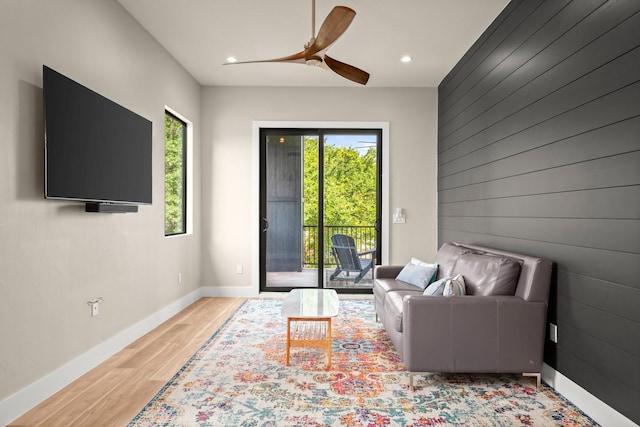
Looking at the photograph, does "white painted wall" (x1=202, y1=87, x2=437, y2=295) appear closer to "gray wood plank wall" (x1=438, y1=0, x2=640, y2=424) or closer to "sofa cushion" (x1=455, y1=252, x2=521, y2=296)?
"gray wood plank wall" (x1=438, y1=0, x2=640, y2=424)

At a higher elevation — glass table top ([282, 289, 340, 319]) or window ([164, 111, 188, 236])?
window ([164, 111, 188, 236])

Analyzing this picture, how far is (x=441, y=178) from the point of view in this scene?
531 centimetres

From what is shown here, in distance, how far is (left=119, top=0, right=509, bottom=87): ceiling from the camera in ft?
11.1

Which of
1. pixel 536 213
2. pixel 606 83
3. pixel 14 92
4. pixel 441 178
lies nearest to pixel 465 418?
pixel 536 213

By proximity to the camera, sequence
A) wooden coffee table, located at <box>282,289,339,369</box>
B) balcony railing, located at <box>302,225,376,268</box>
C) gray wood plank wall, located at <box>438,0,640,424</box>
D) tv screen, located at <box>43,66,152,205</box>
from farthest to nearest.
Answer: balcony railing, located at <box>302,225,376,268</box> < wooden coffee table, located at <box>282,289,339,369</box> < tv screen, located at <box>43,66,152,205</box> < gray wood plank wall, located at <box>438,0,640,424</box>

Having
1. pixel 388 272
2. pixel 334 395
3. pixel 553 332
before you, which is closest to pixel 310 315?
pixel 334 395

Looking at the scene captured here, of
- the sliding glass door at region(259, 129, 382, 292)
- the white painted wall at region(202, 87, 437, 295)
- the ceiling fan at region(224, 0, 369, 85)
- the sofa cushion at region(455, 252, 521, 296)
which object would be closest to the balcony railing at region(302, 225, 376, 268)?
the sliding glass door at region(259, 129, 382, 292)

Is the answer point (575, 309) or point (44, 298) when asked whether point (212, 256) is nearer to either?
point (44, 298)

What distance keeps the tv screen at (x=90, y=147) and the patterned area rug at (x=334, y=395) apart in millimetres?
1423

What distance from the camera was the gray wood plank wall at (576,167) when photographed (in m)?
2.00

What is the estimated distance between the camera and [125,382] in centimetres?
272

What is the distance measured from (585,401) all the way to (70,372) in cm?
322

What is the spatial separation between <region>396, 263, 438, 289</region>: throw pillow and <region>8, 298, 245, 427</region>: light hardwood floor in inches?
77.3

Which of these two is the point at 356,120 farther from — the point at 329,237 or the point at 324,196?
the point at 329,237
